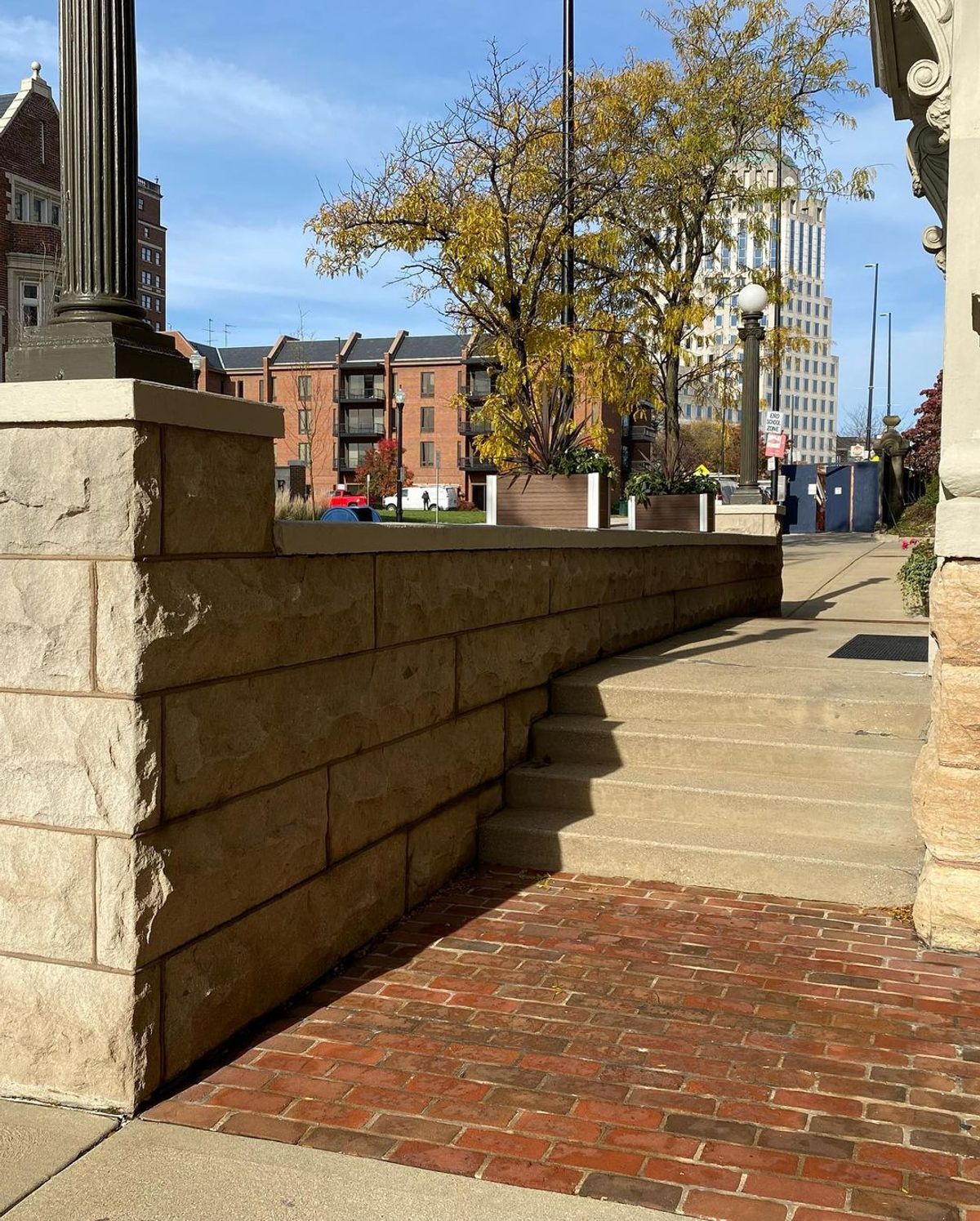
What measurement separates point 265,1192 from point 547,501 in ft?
34.7

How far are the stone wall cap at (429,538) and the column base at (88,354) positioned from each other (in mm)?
751

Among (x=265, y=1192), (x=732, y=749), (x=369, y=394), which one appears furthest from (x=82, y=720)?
(x=369, y=394)

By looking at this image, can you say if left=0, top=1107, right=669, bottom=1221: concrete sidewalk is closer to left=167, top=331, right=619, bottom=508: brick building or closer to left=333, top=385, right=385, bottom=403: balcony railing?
left=167, top=331, right=619, bottom=508: brick building

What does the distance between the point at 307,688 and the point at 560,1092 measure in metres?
1.64

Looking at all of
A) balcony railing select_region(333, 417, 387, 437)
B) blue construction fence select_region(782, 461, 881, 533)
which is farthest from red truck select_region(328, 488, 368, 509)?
balcony railing select_region(333, 417, 387, 437)

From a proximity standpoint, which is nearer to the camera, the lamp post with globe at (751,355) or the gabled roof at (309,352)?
the lamp post with globe at (751,355)

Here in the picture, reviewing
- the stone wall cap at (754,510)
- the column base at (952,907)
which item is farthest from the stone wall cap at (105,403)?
the stone wall cap at (754,510)

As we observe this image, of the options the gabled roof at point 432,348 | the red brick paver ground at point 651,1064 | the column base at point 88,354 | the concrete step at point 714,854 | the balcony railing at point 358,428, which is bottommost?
the red brick paver ground at point 651,1064

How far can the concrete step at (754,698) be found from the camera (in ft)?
19.9

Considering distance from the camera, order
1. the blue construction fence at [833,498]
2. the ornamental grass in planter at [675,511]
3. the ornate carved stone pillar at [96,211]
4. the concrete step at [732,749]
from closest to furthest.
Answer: the ornate carved stone pillar at [96,211]
the concrete step at [732,749]
the ornamental grass in planter at [675,511]
the blue construction fence at [833,498]

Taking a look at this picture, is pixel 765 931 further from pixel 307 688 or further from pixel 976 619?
pixel 307 688

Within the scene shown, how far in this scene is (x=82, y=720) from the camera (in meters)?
3.32

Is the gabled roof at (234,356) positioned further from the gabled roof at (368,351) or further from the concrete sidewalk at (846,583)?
the concrete sidewalk at (846,583)

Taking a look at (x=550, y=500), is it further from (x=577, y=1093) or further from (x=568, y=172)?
(x=577, y=1093)
